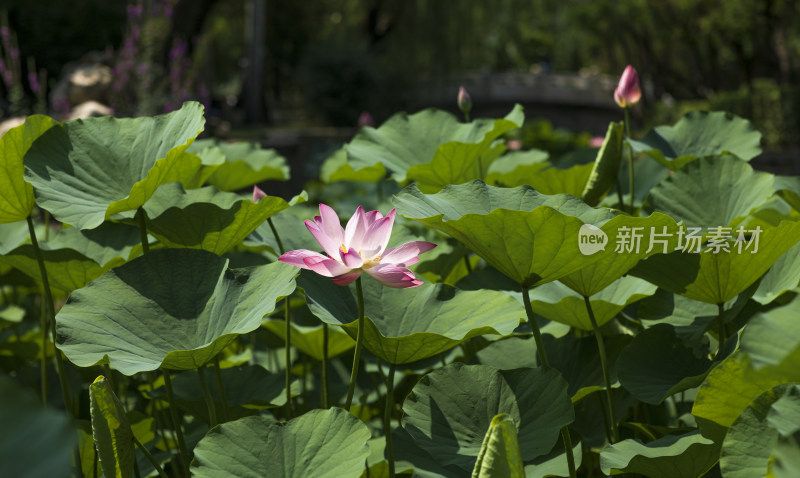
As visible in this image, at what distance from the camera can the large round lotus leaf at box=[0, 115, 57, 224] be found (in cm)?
100

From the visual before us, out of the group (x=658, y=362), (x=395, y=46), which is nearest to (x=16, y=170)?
(x=658, y=362)

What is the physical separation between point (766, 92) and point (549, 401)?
903cm

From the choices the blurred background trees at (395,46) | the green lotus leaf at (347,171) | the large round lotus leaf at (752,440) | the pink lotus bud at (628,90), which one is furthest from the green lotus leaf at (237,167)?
the blurred background trees at (395,46)

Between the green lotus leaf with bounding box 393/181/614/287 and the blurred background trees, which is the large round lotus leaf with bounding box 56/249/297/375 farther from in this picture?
the blurred background trees

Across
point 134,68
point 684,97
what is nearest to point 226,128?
point 134,68

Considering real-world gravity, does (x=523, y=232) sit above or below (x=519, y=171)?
above

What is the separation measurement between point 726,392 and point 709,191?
58 centimetres

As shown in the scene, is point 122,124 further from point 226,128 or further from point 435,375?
point 226,128

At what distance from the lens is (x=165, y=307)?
93 centimetres

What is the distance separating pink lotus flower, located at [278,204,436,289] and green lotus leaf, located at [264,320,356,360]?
1.02 ft

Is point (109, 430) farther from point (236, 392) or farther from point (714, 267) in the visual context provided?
point (714, 267)

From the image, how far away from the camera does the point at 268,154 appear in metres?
1.58

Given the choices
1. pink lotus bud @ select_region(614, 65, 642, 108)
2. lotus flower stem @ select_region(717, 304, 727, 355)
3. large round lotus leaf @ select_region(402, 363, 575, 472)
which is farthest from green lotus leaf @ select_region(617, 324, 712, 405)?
pink lotus bud @ select_region(614, 65, 642, 108)

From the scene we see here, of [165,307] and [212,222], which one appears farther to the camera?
[212,222]
